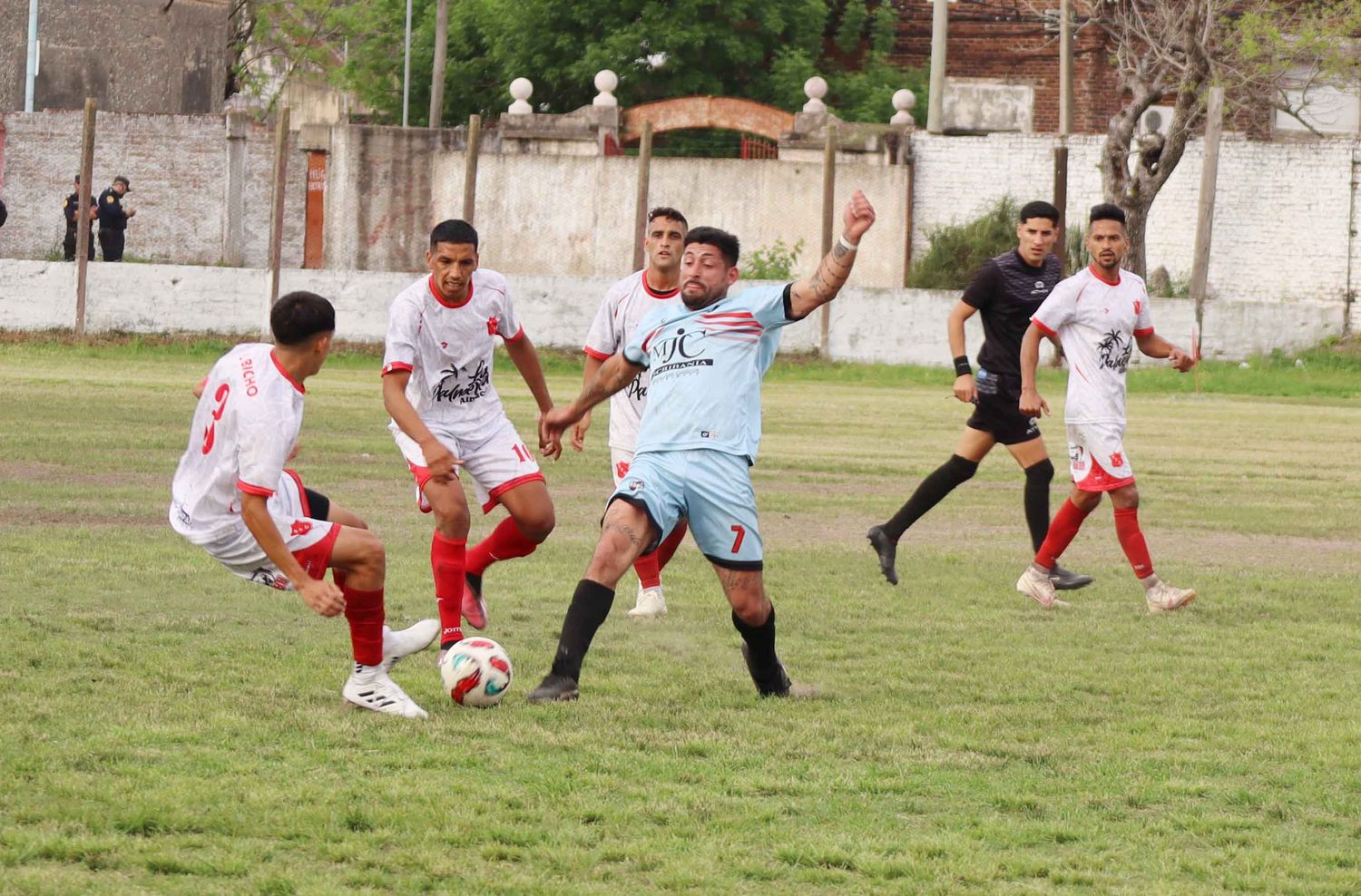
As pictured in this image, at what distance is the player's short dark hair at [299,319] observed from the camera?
611 centimetres

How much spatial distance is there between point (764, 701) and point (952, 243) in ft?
88.1

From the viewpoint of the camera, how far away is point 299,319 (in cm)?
611

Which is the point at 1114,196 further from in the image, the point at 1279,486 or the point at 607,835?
the point at 607,835

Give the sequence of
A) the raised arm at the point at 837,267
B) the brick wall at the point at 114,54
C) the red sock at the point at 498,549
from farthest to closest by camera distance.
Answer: the brick wall at the point at 114,54
the red sock at the point at 498,549
the raised arm at the point at 837,267

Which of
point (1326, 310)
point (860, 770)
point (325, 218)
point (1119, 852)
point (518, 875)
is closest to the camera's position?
point (518, 875)

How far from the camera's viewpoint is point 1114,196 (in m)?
31.5

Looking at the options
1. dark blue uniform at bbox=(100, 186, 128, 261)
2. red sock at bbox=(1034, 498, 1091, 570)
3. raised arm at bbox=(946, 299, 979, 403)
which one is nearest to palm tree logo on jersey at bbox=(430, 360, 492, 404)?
raised arm at bbox=(946, 299, 979, 403)

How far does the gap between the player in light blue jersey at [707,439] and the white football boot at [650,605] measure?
190 cm

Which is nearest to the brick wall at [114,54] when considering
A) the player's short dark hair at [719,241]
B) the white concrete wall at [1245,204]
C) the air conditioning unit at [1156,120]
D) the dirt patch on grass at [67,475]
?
the white concrete wall at [1245,204]

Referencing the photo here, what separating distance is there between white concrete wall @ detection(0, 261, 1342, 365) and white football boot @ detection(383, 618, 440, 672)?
21.3 metres

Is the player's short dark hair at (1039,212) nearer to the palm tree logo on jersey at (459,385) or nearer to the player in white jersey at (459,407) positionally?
the player in white jersey at (459,407)

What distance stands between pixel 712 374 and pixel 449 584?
154 centimetres

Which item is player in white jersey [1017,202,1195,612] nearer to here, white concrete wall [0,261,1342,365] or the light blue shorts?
the light blue shorts

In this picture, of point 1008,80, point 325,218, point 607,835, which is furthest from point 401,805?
point 1008,80
